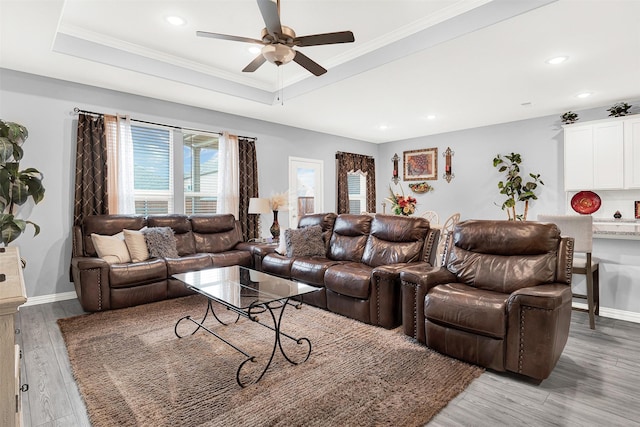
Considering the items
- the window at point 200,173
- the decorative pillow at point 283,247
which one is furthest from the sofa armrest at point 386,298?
the window at point 200,173

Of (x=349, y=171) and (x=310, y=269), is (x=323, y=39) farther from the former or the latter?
(x=349, y=171)

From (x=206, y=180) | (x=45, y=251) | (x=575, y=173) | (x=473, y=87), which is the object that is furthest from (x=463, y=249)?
(x=45, y=251)

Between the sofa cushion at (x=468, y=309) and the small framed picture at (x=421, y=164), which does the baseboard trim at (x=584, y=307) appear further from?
the small framed picture at (x=421, y=164)

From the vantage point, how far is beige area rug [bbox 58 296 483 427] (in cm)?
189

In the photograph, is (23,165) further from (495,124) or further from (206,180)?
(495,124)

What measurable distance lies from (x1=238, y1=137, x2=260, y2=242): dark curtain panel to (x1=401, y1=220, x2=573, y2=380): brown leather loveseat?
351cm

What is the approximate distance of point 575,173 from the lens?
17.0ft

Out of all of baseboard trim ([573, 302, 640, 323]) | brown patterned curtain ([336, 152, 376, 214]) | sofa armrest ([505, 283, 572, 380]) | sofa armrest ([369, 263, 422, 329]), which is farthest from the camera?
brown patterned curtain ([336, 152, 376, 214])

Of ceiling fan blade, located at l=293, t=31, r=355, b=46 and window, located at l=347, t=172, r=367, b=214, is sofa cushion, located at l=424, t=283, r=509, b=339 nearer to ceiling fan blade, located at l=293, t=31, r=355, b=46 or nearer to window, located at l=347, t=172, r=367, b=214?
ceiling fan blade, located at l=293, t=31, r=355, b=46

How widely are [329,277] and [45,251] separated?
3.42 meters

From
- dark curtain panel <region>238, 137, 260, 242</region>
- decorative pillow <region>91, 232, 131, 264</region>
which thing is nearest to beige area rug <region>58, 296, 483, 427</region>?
decorative pillow <region>91, 232, 131, 264</region>

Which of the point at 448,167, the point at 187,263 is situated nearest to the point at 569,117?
the point at 448,167

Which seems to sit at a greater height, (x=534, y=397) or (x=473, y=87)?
(x=473, y=87)

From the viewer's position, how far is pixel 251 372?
234cm
